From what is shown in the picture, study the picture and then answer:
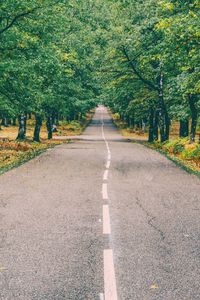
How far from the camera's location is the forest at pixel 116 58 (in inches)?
748

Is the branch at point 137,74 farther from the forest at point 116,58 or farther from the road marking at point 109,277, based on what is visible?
the road marking at point 109,277

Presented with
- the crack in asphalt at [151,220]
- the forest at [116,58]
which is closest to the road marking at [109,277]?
the crack in asphalt at [151,220]

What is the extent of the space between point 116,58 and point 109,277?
33.6 metres

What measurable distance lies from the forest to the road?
7556 millimetres

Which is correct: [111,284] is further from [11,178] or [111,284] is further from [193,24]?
[193,24]

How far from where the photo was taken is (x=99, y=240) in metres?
7.02

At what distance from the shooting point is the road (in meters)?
5.00

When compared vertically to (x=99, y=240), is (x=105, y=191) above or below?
below

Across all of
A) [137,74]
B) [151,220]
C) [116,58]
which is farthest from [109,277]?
[116,58]

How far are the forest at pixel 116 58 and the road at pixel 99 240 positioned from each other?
7.56m

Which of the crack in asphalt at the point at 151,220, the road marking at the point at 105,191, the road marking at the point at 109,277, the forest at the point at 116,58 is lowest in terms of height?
the road marking at the point at 105,191

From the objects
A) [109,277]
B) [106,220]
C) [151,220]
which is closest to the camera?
[109,277]

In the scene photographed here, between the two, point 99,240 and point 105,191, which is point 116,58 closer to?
point 105,191

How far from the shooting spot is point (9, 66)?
1952cm
